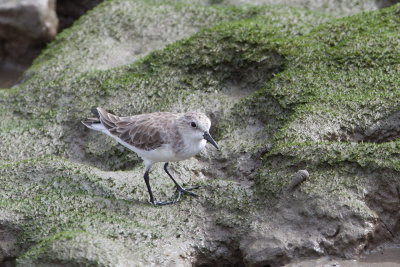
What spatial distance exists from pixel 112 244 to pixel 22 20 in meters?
7.43

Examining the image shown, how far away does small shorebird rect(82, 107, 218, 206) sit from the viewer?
20.5 ft

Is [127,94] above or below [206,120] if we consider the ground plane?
below

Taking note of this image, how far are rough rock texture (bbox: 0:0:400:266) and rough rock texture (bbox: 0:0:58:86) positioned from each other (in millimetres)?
Answer: 2008

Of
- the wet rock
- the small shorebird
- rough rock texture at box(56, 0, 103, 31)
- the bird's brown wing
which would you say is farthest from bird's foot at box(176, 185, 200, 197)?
rough rock texture at box(56, 0, 103, 31)

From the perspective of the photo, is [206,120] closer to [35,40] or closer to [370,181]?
[370,181]

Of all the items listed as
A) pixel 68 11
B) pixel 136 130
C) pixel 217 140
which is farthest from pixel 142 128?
pixel 68 11

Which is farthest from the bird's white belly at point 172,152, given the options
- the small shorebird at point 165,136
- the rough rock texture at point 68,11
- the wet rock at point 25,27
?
the rough rock texture at point 68,11

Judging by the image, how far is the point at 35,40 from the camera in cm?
1184

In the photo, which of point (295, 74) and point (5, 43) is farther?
point (5, 43)

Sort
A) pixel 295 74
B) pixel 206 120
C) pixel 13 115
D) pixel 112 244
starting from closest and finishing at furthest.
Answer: pixel 112 244 < pixel 206 120 < pixel 295 74 < pixel 13 115

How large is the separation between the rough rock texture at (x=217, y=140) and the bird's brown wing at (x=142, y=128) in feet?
1.66

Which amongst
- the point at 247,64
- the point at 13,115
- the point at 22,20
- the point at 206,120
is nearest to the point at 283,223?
the point at 206,120

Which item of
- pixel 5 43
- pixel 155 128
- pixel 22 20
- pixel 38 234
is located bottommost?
pixel 5 43

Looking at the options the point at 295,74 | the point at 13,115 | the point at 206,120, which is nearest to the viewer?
the point at 206,120
